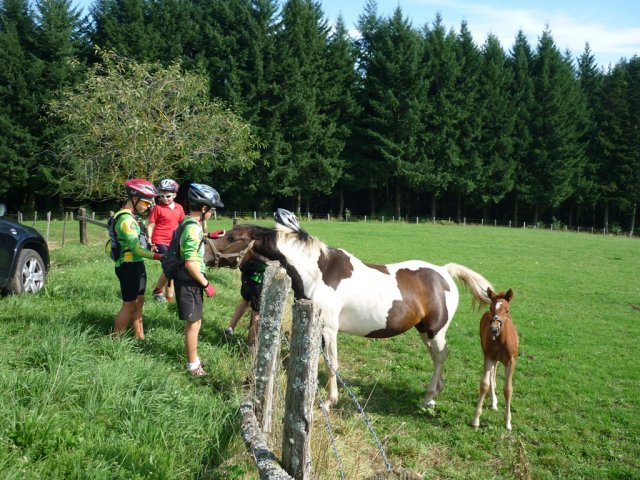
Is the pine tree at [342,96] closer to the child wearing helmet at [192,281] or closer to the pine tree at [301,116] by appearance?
the pine tree at [301,116]

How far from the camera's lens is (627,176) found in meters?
44.6

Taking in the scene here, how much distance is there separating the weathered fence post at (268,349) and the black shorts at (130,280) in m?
2.21

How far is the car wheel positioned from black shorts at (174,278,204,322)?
370cm

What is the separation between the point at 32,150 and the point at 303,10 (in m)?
25.4

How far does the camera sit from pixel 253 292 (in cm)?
597

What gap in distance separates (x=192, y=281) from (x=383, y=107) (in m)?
41.7

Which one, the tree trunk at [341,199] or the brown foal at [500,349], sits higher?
the tree trunk at [341,199]

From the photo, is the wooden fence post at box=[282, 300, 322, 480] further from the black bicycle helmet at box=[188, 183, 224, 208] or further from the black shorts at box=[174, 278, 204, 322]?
the black bicycle helmet at box=[188, 183, 224, 208]

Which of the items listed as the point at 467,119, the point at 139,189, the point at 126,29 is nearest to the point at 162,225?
the point at 139,189

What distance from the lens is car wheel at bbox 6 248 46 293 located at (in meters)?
6.85

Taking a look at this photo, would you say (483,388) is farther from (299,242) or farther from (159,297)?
(159,297)

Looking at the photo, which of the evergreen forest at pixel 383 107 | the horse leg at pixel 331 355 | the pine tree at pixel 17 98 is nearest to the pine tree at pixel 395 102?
the evergreen forest at pixel 383 107

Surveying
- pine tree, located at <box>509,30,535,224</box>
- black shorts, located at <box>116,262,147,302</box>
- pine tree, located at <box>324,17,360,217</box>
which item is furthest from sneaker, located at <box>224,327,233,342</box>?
pine tree, located at <box>509,30,535,224</box>

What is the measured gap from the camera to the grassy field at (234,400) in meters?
3.06
